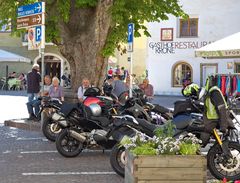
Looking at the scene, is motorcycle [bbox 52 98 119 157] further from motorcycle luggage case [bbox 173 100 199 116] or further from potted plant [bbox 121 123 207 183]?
potted plant [bbox 121 123 207 183]

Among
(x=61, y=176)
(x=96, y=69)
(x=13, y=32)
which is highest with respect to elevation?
(x=13, y=32)

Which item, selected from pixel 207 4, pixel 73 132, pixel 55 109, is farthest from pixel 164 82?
pixel 73 132

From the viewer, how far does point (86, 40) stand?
17078mm

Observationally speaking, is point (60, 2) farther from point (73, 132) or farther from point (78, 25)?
point (73, 132)

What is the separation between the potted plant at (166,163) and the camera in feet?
19.6

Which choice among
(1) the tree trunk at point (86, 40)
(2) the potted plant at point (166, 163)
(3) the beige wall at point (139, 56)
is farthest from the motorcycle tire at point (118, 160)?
(3) the beige wall at point (139, 56)

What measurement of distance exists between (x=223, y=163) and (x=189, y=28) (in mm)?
28773

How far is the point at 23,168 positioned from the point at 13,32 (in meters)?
10.5

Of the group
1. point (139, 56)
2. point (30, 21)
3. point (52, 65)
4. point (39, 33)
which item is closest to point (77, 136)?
point (39, 33)

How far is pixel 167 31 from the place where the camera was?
3706 cm

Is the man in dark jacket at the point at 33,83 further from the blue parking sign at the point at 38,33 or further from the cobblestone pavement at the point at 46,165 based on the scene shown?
the cobblestone pavement at the point at 46,165

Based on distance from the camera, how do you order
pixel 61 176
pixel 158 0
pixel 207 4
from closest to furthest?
pixel 61 176, pixel 158 0, pixel 207 4

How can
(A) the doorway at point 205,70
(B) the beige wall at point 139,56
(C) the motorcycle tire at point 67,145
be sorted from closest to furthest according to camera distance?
(C) the motorcycle tire at point 67,145 → (A) the doorway at point 205,70 → (B) the beige wall at point 139,56

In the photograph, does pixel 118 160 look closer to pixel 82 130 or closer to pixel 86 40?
pixel 82 130
